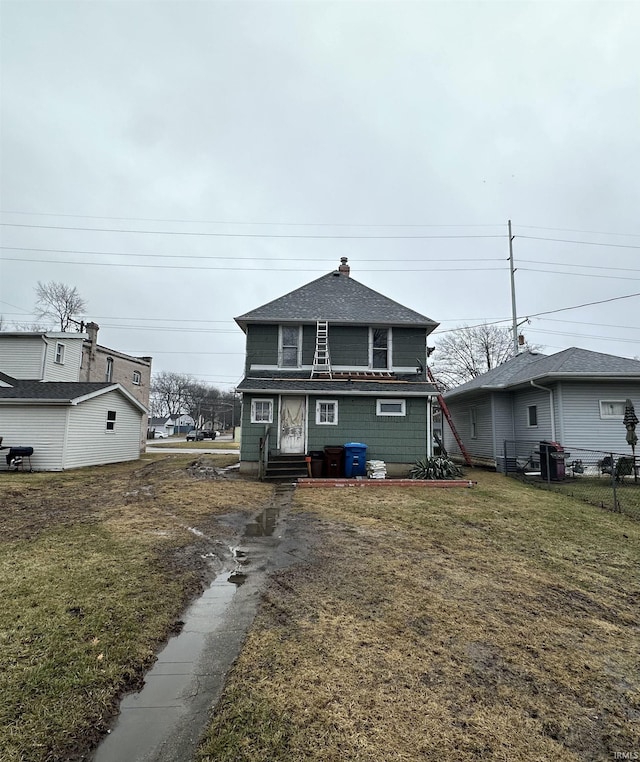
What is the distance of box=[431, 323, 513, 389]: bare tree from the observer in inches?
1523

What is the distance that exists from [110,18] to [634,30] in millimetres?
15753

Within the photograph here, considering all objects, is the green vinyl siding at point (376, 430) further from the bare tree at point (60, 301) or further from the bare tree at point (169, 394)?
the bare tree at point (169, 394)

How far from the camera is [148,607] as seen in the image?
3611 mm

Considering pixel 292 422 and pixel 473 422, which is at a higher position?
pixel 473 422

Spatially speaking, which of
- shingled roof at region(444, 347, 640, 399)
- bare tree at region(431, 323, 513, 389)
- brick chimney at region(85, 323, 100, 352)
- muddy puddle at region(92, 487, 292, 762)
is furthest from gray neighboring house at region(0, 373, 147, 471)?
bare tree at region(431, 323, 513, 389)

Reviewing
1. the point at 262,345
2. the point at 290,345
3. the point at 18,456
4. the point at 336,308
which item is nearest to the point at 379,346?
the point at 336,308

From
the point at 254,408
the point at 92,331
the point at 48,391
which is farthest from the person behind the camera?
the point at 92,331

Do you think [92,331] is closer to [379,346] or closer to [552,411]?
[379,346]

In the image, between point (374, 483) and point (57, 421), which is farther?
point (57, 421)

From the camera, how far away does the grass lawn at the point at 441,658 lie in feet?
6.77

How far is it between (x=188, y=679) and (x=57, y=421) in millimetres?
15522

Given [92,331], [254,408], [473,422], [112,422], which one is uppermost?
[92,331]

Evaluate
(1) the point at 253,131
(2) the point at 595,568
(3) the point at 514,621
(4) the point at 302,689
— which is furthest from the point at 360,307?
(4) the point at 302,689

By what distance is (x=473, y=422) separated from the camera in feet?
62.3
